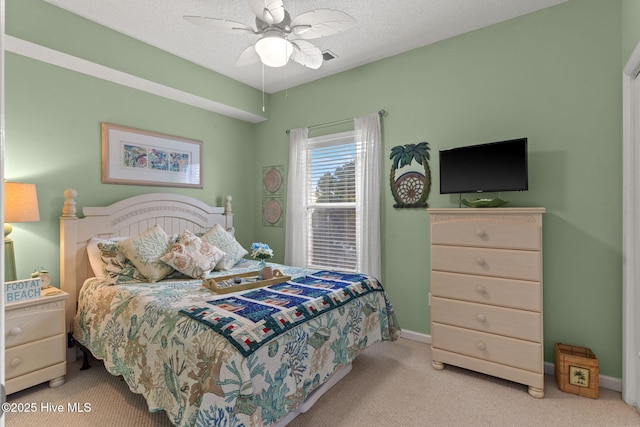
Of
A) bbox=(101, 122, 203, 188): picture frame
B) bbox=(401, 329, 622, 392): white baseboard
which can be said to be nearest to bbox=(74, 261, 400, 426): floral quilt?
bbox=(401, 329, 622, 392): white baseboard

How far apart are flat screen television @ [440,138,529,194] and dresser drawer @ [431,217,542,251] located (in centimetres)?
31

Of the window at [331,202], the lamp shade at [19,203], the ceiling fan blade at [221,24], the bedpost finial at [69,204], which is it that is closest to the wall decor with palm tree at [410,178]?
the window at [331,202]

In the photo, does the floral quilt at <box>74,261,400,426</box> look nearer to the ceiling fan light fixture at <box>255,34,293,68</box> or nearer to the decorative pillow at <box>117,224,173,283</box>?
the decorative pillow at <box>117,224,173,283</box>

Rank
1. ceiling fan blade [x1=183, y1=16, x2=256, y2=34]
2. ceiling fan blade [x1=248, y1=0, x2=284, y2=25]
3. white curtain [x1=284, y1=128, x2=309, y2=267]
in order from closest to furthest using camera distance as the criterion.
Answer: ceiling fan blade [x1=248, y1=0, x2=284, y2=25] < ceiling fan blade [x1=183, y1=16, x2=256, y2=34] < white curtain [x1=284, y1=128, x2=309, y2=267]

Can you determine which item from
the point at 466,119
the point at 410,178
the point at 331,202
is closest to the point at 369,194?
the point at 410,178

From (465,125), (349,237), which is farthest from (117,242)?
(465,125)

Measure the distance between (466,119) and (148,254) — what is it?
2.99 m

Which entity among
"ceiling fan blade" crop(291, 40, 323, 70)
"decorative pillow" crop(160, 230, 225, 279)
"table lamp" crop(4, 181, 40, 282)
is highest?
"ceiling fan blade" crop(291, 40, 323, 70)

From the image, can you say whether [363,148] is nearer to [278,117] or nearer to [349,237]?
[349,237]

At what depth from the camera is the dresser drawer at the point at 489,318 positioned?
2195 millimetres

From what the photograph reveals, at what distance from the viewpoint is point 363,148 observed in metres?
3.38

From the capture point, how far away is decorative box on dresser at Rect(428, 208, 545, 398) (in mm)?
2184

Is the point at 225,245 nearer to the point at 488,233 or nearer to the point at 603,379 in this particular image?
the point at 488,233

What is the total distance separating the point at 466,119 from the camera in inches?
112
